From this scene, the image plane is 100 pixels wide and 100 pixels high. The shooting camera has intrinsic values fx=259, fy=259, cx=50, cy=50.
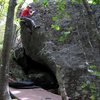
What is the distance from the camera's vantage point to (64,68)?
7.04 metres

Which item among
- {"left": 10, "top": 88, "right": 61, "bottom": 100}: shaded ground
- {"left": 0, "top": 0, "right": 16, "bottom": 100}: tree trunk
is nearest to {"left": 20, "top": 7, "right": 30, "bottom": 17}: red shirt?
{"left": 10, "top": 88, "right": 61, "bottom": 100}: shaded ground

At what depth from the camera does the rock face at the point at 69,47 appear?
20.1 ft

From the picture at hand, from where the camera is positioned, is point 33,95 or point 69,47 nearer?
point 33,95

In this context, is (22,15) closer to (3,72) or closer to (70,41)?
(70,41)

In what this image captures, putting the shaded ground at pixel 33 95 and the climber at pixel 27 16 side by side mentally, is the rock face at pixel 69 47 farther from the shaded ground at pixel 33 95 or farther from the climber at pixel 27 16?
the shaded ground at pixel 33 95

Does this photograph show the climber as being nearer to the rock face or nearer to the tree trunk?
the rock face

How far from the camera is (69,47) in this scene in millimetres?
7824

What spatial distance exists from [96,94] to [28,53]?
6.69 m

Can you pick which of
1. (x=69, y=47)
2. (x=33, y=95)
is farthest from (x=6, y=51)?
(x=69, y=47)

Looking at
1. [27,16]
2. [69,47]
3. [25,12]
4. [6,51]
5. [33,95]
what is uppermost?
[25,12]

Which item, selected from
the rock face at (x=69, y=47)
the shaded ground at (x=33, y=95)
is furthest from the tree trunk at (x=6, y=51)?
the shaded ground at (x=33, y=95)

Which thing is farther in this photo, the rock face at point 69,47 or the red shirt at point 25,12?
the red shirt at point 25,12

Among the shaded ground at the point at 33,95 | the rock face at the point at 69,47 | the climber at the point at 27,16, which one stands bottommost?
the shaded ground at the point at 33,95

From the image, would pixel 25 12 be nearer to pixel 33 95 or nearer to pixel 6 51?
pixel 33 95
